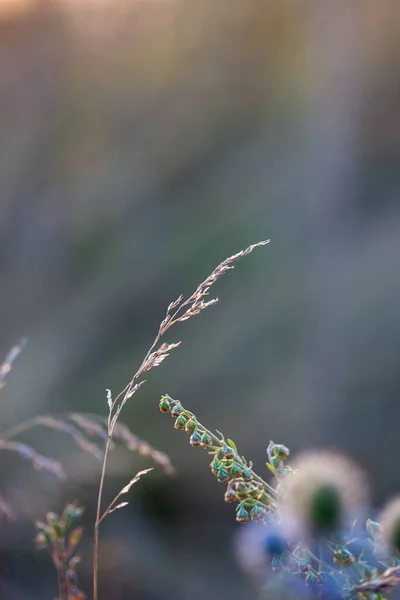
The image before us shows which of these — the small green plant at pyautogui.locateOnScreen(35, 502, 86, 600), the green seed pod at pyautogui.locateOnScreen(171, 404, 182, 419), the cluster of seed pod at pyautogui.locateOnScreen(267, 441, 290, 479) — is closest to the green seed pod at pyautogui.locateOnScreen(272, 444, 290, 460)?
the cluster of seed pod at pyautogui.locateOnScreen(267, 441, 290, 479)

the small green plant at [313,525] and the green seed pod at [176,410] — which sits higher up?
the green seed pod at [176,410]

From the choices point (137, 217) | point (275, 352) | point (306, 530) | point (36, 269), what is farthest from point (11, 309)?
point (306, 530)

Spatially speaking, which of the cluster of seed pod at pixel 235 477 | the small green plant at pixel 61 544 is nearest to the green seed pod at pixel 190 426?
the cluster of seed pod at pixel 235 477

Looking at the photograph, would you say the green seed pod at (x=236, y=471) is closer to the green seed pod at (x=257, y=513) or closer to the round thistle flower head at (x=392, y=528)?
the green seed pod at (x=257, y=513)

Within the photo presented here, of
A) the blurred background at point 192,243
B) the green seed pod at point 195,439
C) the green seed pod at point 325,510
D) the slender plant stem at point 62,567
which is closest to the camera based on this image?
the green seed pod at point 325,510

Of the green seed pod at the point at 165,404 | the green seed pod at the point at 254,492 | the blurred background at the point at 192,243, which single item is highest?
the blurred background at the point at 192,243

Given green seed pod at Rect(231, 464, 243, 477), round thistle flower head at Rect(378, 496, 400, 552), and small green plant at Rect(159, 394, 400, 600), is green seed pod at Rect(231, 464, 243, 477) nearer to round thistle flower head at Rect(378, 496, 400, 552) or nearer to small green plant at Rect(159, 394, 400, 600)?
small green plant at Rect(159, 394, 400, 600)

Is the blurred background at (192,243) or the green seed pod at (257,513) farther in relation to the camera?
the blurred background at (192,243)
